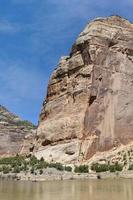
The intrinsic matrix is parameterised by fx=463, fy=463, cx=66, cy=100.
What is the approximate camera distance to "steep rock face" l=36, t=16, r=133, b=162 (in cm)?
8050

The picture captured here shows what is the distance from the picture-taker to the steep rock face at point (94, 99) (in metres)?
80.5

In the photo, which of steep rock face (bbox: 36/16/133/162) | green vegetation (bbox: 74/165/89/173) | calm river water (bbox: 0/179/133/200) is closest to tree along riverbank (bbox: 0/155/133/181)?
green vegetation (bbox: 74/165/89/173)

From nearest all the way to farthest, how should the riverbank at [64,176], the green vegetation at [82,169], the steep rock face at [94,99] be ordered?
the riverbank at [64,176] < the green vegetation at [82,169] < the steep rock face at [94,99]

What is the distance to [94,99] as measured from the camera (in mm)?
83000

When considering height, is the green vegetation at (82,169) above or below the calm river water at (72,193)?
above

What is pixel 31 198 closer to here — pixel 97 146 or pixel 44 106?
pixel 97 146

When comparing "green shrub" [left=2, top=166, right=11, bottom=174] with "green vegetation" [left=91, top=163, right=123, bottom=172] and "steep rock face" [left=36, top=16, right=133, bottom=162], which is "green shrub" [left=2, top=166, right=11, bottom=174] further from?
"green vegetation" [left=91, top=163, right=123, bottom=172]

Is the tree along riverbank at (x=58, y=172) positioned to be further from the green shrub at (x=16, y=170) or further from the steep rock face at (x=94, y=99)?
the steep rock face at (x=94, y=99)

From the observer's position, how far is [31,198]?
3030 cm

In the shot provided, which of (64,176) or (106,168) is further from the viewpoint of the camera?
(106,168)

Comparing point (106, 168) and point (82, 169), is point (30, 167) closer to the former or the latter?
point (82, 169)

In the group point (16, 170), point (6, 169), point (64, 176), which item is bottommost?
point (64, 176)

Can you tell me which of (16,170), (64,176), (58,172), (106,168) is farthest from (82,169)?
(16,170)

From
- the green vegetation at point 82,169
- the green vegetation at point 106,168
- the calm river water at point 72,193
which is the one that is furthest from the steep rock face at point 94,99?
the calm river water at point 72,193
